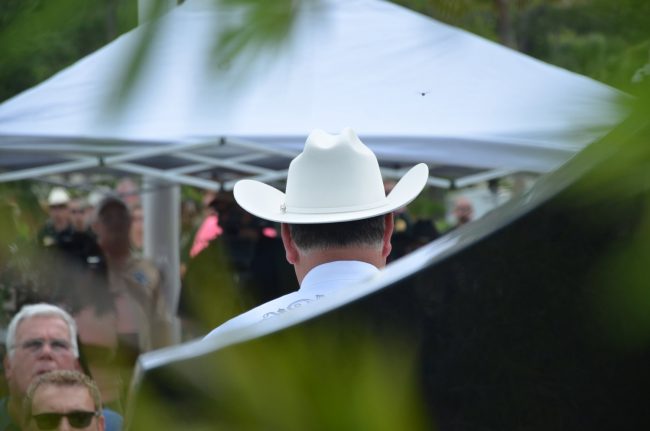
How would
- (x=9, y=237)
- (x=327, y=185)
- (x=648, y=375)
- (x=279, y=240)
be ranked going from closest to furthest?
(x=648, y=375) → (x=9, y=237) → (x=327, y=185) → (x=279, y=240)

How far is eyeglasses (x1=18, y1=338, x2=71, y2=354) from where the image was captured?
3.92 m

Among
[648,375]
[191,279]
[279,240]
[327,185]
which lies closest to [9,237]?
[191,279]

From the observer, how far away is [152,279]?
6133 millimetres

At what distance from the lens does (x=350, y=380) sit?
0.53 metres

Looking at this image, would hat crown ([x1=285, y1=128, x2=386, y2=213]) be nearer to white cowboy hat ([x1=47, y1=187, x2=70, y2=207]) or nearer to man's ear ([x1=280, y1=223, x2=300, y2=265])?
man's ear ([x1=280, y1=223, x2=300, y2=265])

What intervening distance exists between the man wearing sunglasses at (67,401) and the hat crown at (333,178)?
0.73 metres

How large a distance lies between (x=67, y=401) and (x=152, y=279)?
304 centimetres

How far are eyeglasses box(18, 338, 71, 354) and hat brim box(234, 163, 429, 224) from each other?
135 cm

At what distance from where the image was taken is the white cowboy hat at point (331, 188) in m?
2.60

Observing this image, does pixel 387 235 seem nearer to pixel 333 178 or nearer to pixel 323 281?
pixel 333 178

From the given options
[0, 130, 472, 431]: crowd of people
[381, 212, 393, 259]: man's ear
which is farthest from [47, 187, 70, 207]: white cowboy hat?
[381, 212, 393, 259]: man's ear

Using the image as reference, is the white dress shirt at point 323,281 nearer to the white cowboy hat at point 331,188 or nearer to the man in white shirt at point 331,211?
the man in white shirt at point 331,211

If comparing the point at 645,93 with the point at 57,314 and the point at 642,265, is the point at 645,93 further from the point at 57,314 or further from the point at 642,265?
the point at 57,314

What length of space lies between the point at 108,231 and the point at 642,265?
595 cm
